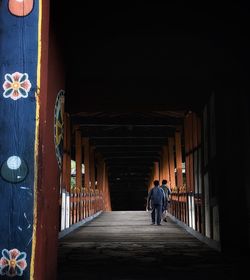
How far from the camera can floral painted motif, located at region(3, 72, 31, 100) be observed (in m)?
3.68

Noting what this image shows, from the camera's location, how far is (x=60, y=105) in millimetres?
4973

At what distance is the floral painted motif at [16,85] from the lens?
368 centimetres

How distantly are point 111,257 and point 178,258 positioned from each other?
1136mm

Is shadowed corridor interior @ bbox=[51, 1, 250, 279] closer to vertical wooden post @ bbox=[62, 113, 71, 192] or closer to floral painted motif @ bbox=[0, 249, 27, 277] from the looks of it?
vertical wooden post @ bbox=[62, 113, 71, 192]

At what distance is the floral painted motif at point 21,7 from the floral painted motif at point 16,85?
54 centimetres

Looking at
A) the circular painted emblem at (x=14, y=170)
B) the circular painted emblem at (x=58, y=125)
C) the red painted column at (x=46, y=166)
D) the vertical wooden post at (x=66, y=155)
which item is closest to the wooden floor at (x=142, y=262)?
the red painted column at (x=46, y=166)

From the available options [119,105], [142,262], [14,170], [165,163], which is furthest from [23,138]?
[165,163]

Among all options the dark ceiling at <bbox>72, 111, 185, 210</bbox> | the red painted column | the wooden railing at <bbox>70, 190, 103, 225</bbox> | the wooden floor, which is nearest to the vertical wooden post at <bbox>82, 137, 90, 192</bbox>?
the dark ceiling at <bbox>72, 111, 185, 210</bbox>

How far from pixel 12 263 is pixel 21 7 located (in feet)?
7.11

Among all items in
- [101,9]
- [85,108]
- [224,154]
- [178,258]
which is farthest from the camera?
[85,108]

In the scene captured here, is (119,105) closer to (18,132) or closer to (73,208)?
(73,208)

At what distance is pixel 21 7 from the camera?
3.80 meters

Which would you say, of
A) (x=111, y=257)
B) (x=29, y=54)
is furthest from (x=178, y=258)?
(x=29, y=54)

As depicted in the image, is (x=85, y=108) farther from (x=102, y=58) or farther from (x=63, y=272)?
(x=63, y=272)
